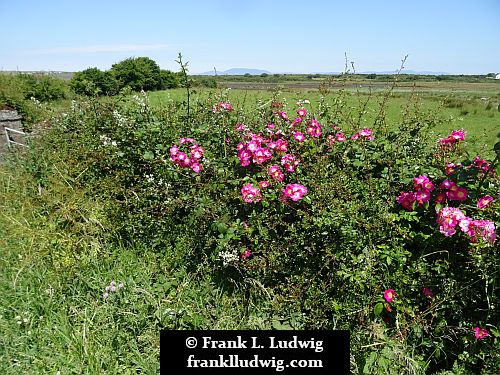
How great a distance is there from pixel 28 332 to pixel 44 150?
8.43ft

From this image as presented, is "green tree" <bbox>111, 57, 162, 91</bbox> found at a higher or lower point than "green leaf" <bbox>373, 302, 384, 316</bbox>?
higher

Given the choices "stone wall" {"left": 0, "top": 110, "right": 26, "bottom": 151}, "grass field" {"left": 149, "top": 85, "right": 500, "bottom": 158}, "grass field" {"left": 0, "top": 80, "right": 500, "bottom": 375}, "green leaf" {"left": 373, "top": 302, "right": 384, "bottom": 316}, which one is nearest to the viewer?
"green leaf" {"left": 373, "top": 302, "right": 384, "bottom": 316}

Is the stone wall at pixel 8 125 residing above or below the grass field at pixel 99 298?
above

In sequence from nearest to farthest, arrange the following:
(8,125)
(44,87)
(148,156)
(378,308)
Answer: (378,308)
(148,156)
(8,125)
(44,87)

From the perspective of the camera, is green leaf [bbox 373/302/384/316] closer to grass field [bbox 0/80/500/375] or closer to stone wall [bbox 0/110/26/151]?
grass field [bbox 0/80/500/375]

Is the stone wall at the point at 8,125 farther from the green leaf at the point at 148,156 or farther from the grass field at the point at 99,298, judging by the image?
the green leaf at the point at 148,156

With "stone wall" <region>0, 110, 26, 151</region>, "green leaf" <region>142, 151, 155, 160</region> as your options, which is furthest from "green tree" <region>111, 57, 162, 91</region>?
"green leaf" <region>142, 151, 155, 160</region>

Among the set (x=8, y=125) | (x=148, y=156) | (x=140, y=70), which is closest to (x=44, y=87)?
(x=8, y=125)

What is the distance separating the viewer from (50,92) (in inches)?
602

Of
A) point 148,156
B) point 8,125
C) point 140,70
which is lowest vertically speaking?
point 148,156

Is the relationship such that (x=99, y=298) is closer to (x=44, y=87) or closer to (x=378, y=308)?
(x=378, y=308)

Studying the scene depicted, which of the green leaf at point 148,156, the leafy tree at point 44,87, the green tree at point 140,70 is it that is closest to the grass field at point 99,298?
the green leaf at point 148,156

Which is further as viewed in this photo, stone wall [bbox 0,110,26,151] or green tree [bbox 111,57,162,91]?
green tree [bbox 111,57,162,91]

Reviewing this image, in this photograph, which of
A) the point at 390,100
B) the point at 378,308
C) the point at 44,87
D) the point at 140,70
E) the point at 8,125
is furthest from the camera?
the point at 140,70
